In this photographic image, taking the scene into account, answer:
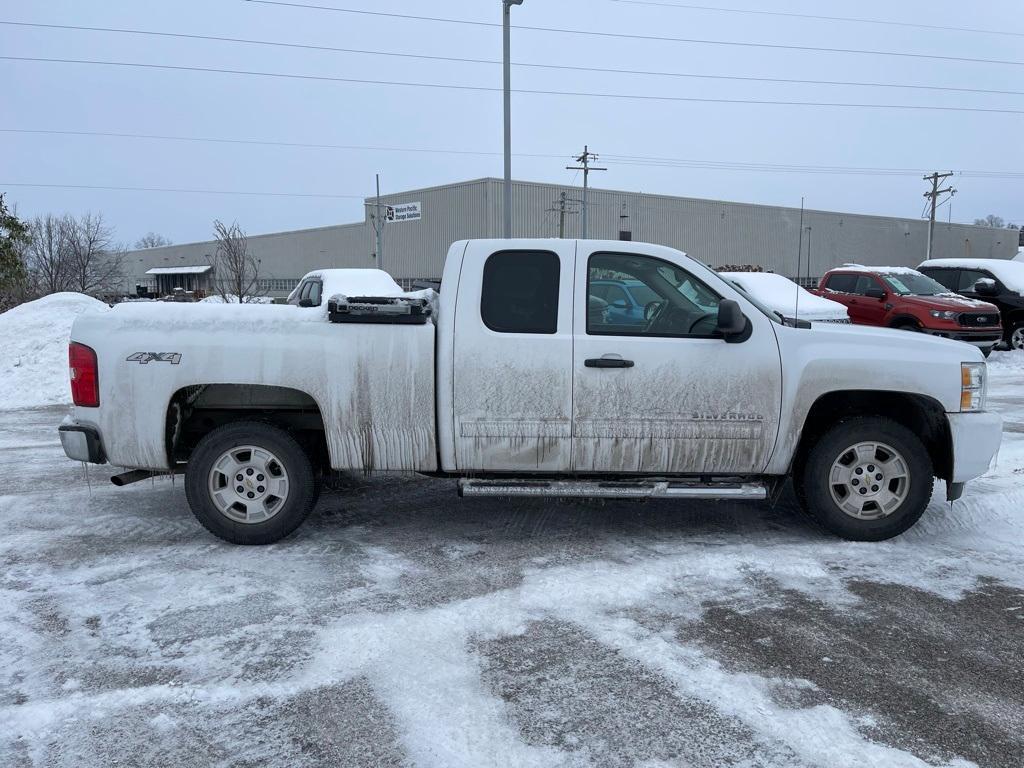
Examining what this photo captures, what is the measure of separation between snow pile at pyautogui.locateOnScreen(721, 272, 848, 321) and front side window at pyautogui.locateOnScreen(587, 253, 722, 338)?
22.7 feet

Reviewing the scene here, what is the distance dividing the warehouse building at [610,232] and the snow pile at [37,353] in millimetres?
27400

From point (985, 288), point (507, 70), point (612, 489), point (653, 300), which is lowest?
point (612, 489)

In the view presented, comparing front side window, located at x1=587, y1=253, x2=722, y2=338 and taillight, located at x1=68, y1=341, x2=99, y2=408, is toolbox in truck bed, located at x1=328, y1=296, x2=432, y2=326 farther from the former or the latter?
taillight, located at x1=68, y1=341, x2=99, y2=408

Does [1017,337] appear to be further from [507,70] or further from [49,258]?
[49,258]

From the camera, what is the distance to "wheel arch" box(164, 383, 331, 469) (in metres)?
5.05

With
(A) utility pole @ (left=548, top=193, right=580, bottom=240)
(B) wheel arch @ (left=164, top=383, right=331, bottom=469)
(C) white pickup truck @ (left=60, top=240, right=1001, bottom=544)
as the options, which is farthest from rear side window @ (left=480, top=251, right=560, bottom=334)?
(A) utility pole @ (left=548, top=193, right=580, bottom=240)

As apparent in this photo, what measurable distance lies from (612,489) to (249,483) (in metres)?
2.26

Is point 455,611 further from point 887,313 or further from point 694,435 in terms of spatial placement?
point 887,313

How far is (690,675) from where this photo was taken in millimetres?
3436

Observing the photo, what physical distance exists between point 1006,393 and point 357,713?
1212 centimetres

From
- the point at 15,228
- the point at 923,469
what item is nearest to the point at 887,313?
the point at 923,469

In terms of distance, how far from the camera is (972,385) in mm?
5059

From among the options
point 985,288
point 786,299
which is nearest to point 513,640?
point 786,299

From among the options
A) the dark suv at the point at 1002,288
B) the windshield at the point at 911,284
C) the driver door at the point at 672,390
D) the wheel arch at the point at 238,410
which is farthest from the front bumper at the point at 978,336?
the wheel arch at the point at 238,410
